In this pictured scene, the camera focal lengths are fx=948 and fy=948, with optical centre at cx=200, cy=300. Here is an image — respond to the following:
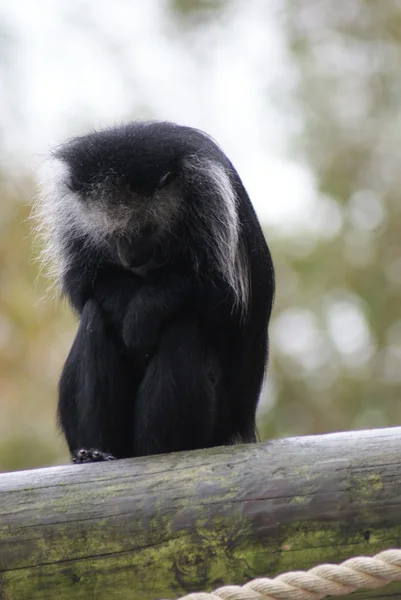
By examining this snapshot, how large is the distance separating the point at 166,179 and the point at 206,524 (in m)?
1.68

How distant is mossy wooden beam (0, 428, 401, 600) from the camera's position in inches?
116

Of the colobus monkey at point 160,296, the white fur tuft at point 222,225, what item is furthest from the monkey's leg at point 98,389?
the white fur tuft at point 222,225

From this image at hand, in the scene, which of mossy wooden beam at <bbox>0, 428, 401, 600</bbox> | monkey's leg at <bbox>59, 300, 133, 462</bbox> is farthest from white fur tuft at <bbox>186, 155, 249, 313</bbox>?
mossy wooden beam at <bbox>0, 428, 401, 600</bbox>

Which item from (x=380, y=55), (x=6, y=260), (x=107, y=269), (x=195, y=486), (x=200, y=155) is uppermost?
(x=380, y=55)

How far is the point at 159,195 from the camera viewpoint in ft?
13.6

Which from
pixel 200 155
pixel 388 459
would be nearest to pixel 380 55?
pixel 200 155

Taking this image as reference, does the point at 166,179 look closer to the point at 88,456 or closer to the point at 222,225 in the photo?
the point at 222,225

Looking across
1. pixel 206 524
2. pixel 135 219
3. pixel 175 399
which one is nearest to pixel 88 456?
pixel 175 399

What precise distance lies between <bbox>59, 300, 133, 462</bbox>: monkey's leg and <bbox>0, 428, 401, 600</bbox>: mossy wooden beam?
0.81 metres

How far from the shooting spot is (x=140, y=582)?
2.97m

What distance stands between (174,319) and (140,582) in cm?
132

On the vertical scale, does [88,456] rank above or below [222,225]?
below

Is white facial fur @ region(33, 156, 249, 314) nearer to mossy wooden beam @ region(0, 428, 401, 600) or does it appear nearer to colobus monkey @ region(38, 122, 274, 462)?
colobus monkey @ region(38, 122, 274, 462)

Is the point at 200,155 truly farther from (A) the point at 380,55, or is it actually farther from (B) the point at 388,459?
(A) the point at 380,55
